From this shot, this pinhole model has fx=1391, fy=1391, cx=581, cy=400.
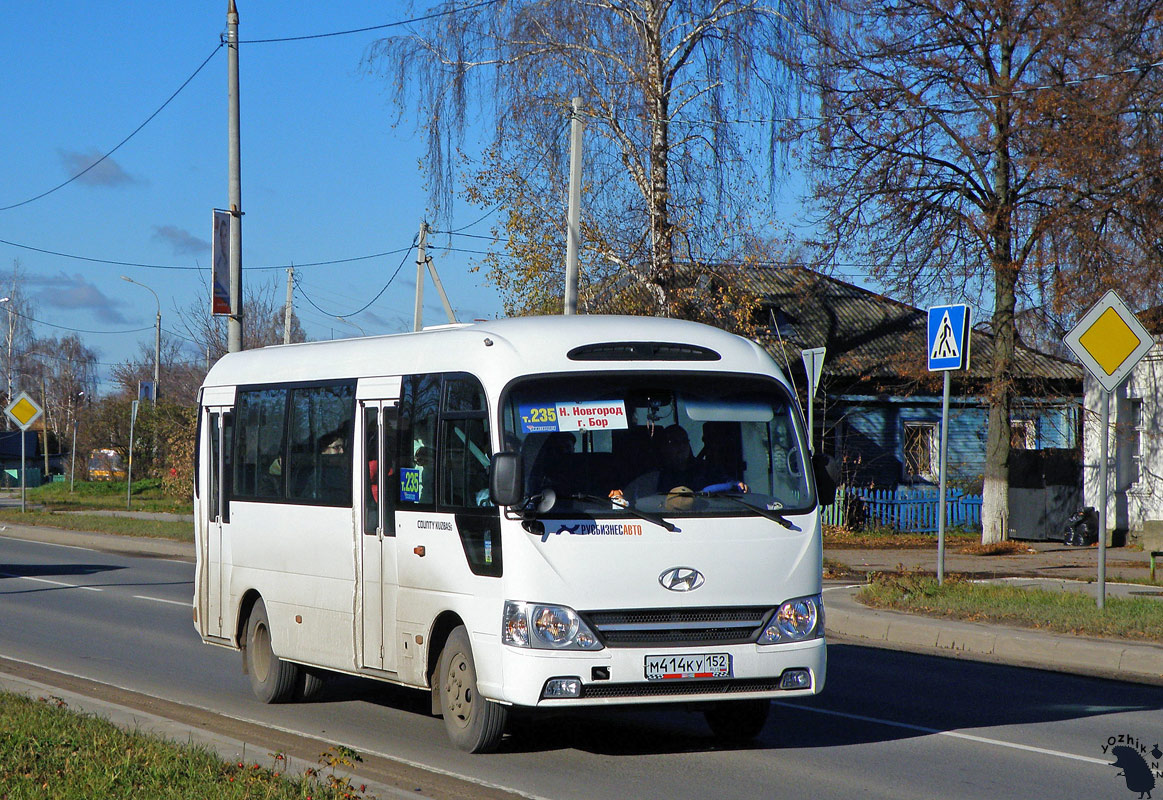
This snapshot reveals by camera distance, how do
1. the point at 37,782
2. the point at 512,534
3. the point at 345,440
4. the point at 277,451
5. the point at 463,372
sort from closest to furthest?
the point at 37,782 → the point at 512,534 → the point at 463,372 → the point at 345,440 → the point at 277,451

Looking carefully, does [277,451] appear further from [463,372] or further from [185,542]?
[185,542]

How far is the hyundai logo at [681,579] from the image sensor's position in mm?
7553

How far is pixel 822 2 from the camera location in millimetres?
26031

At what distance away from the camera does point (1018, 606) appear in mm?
14984

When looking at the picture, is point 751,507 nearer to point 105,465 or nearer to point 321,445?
point 321,445

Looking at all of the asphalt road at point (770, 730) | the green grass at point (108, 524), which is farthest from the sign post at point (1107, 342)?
the green grass at point (108, 524)

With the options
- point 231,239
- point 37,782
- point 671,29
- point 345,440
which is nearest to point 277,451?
point 345,440

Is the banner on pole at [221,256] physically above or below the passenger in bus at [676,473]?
above

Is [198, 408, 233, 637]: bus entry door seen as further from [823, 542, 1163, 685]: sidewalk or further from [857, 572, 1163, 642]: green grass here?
[857, 572, 1163, 642]: green grass

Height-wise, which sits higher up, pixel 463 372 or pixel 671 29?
pixel 671 29

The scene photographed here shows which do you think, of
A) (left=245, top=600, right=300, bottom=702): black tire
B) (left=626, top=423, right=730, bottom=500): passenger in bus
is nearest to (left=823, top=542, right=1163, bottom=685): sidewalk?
(left=626, top=423, right=730, bottom=500): passenger in bus

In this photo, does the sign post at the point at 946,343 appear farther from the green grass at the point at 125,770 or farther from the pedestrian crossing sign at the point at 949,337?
the green grass at the point at 125,770

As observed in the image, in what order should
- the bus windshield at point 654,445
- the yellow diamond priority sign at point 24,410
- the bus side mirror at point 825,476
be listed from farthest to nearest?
1. the yellow diamond priority sign at point 24,410
2. the bus side mirror at point 825,476
3. the bus windshield at point 654,445

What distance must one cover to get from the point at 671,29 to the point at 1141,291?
10.0 meters
